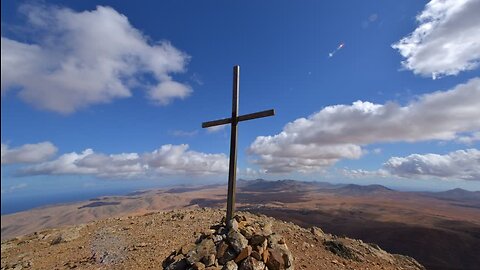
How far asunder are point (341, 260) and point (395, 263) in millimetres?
5435

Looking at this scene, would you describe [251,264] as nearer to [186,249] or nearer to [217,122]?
[186,249]

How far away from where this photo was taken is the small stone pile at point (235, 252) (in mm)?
11344

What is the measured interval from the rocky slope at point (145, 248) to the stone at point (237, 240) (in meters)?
1.23

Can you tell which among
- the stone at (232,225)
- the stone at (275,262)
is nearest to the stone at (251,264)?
the stone at (275,262)

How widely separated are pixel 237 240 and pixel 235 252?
46cm

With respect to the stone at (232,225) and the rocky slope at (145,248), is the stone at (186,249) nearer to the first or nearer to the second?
the rocky slope at (145,248)

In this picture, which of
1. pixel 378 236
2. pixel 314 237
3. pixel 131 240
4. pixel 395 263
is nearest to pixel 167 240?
pixel 131 240

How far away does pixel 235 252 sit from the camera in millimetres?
11695

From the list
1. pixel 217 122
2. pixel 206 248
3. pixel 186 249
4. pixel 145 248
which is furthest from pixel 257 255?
pixel 145 248

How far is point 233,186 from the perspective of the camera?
12938 mm

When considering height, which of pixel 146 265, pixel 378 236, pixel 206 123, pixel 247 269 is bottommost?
pixel 378 236

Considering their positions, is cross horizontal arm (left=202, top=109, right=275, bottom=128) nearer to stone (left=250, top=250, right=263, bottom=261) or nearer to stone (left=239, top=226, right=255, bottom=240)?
stone (left=239, top=226, right=255, bottom=240)

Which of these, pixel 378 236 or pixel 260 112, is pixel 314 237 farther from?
pixel 378 236

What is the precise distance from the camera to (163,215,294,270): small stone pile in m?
11.3
